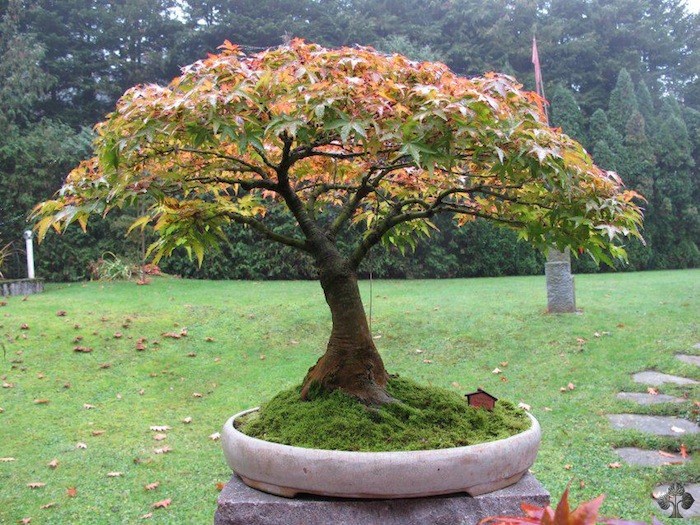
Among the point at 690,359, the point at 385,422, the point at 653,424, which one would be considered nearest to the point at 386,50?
the point at 690,359

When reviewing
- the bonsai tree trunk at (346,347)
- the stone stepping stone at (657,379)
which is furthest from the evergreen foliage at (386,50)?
the bonsai tree trunk at (346,347)

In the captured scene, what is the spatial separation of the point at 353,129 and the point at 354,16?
15.9 m

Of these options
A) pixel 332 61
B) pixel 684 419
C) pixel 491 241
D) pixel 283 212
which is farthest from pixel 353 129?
pixel 491 241

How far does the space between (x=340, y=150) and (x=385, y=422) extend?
966 millimetres

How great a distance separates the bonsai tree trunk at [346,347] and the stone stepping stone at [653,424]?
8.46 feet

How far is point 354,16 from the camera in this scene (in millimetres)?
16172

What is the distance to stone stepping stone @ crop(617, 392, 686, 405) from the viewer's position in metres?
4.30

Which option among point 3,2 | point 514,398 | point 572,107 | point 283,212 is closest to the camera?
point 514,398

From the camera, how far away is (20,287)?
333 inches

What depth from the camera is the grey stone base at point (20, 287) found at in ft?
27.1

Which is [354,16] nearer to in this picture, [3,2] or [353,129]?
[3,2]

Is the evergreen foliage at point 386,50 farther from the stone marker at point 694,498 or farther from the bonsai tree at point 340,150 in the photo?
the bonsai tree at point 340,150

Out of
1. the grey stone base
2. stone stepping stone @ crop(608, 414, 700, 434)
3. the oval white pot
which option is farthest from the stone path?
the grey stone base

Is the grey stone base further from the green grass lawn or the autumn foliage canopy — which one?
the autumn foliage canopy
